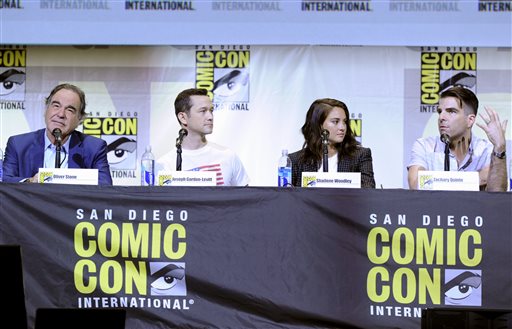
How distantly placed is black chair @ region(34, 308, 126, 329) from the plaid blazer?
2522 millimetres

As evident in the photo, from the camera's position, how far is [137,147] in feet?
20.2

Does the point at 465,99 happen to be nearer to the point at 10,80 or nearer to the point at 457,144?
the point at 457,144

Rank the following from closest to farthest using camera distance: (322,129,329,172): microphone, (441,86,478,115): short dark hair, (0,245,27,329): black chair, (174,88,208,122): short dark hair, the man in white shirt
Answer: (0,245,27,329): black chair → (322,129,329,172): microphone → the man in white shirt → (441,86,478,115): short dark hair → (174,88,208,122): short dark hair

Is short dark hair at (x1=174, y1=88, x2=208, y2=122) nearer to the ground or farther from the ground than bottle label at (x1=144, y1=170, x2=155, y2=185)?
farther from the ground

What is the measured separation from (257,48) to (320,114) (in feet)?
3.74

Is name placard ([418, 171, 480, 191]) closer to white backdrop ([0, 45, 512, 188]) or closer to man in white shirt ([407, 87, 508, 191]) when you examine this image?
man in white shirt ([407, 87, 508, 191])

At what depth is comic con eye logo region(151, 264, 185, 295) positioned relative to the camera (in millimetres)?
3969

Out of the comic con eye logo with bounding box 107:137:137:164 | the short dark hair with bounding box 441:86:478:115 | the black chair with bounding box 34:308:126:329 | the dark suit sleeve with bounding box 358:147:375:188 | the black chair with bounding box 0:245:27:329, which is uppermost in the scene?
the short dark hair with bounding box 441:86:478:115

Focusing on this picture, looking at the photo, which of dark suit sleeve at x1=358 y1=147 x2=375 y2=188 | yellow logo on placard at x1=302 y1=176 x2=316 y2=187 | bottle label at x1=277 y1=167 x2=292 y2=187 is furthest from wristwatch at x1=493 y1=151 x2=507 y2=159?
yellow logo on placard at x1=302 y1=176 x2=316 y2=187

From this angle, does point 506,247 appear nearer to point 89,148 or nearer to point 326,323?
point 326,323

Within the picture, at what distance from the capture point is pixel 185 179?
4180 millimetres

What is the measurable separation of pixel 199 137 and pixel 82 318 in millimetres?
3310

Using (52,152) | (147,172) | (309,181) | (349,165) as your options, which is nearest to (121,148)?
(52,152)

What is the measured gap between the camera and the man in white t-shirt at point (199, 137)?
5586mm
